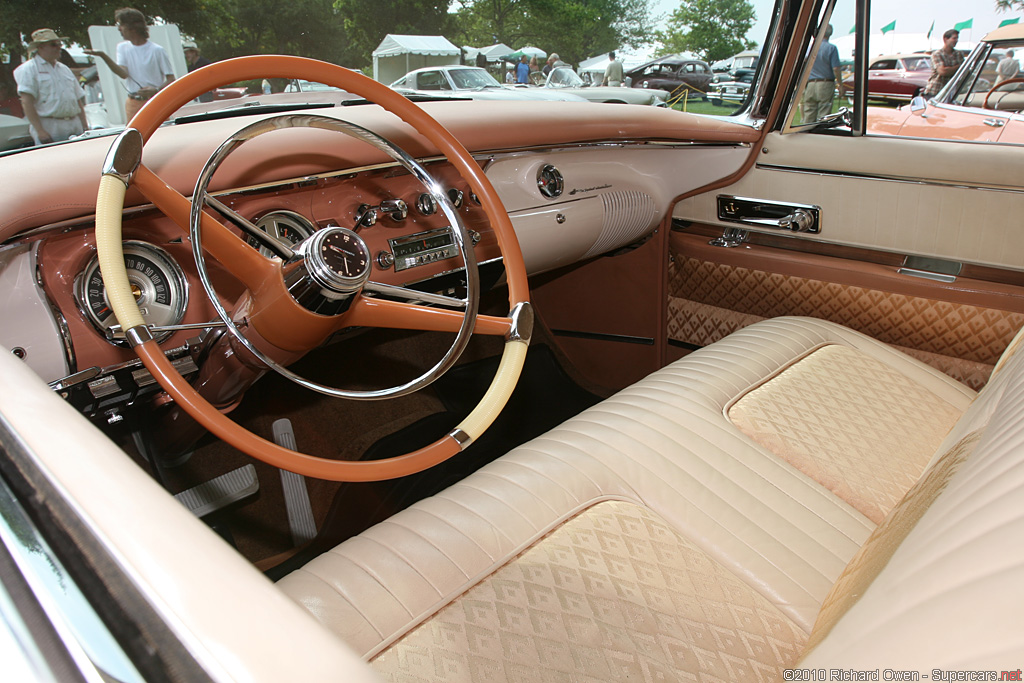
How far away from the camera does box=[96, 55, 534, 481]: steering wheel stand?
0.86m

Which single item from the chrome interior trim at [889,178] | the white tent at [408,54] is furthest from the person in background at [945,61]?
the white tent at [408,54]

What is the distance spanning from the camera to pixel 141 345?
32.9 inches

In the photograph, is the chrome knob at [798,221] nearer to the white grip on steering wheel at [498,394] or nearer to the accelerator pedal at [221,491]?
the white grip on steering wheel at [498,394]

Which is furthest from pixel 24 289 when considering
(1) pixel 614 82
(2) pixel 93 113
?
(1) pixel 614 82

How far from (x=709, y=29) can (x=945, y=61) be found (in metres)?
0.63

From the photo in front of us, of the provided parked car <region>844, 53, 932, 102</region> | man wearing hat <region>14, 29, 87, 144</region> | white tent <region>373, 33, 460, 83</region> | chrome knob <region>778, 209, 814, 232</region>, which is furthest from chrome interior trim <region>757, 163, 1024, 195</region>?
man wearing hat <region>14, 29, 87, 144</region>

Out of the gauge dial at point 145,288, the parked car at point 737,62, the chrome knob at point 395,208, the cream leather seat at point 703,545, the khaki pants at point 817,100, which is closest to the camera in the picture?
the cream leather seat at point 703,545

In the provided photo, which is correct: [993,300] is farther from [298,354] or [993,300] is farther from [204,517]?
[204,517]

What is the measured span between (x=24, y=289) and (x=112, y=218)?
0.86ft

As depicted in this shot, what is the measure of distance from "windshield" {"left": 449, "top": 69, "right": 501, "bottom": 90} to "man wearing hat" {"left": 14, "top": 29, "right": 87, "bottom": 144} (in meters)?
0.94

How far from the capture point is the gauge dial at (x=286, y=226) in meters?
1.27

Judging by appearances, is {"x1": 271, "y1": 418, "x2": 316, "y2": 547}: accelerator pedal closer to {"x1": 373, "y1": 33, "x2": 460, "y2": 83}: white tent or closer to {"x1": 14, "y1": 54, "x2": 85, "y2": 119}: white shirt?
{"x1": 14, "y1": 54, "x2": 85, "y2": 119}: white shirt

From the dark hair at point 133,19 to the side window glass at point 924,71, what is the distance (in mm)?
1694

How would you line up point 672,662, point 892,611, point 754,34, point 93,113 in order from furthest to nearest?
point 754,34 → point 93,113 → point 672,662 → point 892,611
